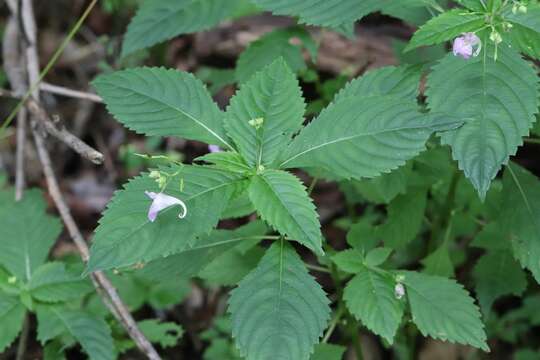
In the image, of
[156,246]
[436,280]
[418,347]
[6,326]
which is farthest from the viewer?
[418,347]

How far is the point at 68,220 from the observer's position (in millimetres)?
2963

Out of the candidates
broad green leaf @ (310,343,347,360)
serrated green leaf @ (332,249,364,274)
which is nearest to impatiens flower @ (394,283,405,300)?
serrated green leaf @ (332,249,364,274)

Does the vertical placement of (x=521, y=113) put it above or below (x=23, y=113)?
below

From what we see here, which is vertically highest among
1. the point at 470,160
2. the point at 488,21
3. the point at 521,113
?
the point at 488,21

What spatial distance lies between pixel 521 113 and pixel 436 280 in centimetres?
67

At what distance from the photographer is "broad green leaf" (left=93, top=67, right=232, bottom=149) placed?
214 cm

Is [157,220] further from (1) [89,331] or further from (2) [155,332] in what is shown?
(2) [155,332]

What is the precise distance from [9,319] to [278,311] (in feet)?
3.99

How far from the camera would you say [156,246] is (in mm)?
1812

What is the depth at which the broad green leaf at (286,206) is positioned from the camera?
178 cm

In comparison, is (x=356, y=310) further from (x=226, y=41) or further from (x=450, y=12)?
(x=226, y=41)

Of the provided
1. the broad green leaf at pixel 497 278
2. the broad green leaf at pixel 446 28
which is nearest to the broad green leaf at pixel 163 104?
the broad green leaf at pixel 446 28

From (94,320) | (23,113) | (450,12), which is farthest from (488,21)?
(23,113)

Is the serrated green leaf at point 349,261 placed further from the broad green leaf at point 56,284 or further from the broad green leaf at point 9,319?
the broad green leaf at point 9,319
